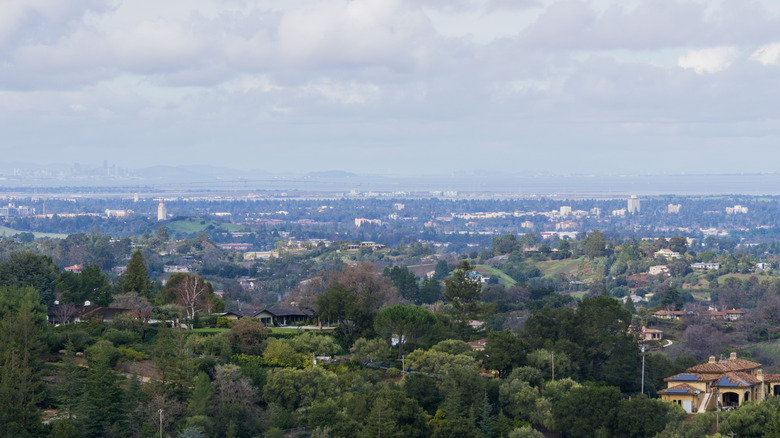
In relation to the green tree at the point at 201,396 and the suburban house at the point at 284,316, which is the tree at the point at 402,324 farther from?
the green tree at the point at 201,396

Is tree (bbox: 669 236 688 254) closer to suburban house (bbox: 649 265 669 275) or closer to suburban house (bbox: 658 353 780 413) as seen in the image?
suburban house (bbox: 649 265 669 275)

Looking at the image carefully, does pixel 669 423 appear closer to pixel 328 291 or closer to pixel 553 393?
pixel 553 393

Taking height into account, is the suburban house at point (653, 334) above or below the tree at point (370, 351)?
below

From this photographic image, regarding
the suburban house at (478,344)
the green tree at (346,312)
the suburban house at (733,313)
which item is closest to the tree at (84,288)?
the green tree at (346,312)

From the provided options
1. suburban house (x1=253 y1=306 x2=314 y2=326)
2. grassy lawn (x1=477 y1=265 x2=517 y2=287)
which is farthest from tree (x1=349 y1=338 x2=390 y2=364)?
grassy lawn (x1=477 y1=265 x2=517 y2=287)

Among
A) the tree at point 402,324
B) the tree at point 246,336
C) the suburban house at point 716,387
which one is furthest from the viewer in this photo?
the tree at point 402,324

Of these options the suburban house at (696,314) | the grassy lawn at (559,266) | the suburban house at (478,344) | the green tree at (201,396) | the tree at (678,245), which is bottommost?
the grassy lawn at (559,266)

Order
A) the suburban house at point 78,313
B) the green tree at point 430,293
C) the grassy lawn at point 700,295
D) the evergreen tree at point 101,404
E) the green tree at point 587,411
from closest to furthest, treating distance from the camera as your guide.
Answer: the evergreen tree at point 101,404, the green tree at point 587,411, the suburban house at point 78,313, the green tree at point 430,293, the grassy lawn at point 700,295
